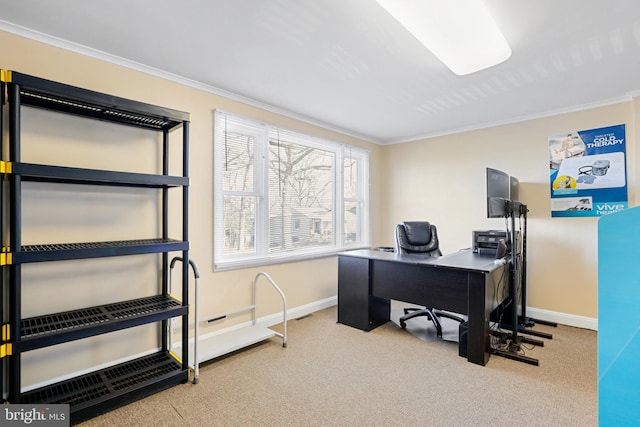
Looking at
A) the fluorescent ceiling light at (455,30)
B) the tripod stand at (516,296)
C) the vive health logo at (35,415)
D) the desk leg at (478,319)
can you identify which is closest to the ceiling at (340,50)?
the fluorescent ceiling light at (455,30)

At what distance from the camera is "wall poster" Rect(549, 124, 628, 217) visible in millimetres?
3322

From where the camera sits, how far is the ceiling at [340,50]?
1861 mm

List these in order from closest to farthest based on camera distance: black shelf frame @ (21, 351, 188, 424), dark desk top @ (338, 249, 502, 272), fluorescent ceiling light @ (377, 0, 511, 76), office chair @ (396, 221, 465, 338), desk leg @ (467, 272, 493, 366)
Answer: fluorescent ceiling light @ (377, 0, 511, 76), black shelf frame @ (21, 351, 188, 424), desk leg @ (467, 272, 493, 366), dark desk top @ (338, 249, 502, 272), office chair @ (396, 221, 465, 338)

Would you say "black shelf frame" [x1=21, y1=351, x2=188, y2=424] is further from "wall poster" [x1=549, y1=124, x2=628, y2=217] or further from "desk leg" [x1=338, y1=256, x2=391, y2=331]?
"wall poster" [x1=549, y1=124, x2=628, y2=217]

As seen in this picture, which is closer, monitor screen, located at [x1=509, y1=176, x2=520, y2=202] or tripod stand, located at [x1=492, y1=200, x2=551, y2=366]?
tripod stand, located at [x1=492, y1=200, x2=551, y2=366]

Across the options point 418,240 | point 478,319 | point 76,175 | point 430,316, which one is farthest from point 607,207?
point 76,175

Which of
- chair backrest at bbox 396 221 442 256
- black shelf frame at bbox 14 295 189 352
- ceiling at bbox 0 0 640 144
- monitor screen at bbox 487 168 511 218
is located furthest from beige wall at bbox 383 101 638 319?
black shelf frame at bbox 14 295 189 352

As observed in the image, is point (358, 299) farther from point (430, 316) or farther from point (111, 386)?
point (111, 386)

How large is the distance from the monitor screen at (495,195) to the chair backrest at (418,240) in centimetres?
84

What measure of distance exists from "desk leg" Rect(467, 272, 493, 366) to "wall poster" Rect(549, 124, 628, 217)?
185 cm

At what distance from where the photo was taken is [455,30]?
1.87 metres

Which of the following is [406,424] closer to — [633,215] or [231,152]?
[633,215]

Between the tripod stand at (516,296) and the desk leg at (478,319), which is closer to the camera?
the desk leg at (478,319)

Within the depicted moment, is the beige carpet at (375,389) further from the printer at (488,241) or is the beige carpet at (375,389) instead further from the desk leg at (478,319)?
the printer at (488,241)
